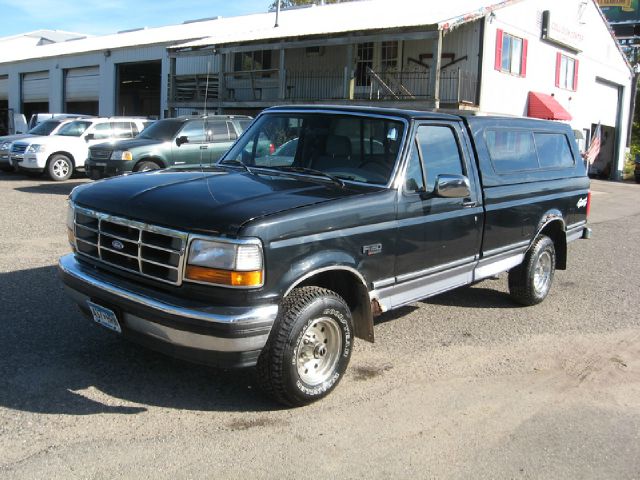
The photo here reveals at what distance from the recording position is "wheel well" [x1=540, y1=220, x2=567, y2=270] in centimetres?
675

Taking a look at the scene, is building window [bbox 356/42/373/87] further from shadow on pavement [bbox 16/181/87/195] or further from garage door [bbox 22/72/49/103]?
garage door [bbox 22/72/49/103]

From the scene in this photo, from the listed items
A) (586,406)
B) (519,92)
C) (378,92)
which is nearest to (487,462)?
(586,406)

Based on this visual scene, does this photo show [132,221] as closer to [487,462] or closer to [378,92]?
[487,462]

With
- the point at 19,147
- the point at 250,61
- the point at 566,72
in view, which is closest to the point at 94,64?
the point at 250,61

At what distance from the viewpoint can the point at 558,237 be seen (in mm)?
6934

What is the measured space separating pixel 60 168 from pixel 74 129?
1.24 metres

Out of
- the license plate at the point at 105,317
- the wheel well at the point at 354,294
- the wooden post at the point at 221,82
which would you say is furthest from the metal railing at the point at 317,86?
the license plate at the point at 105,317

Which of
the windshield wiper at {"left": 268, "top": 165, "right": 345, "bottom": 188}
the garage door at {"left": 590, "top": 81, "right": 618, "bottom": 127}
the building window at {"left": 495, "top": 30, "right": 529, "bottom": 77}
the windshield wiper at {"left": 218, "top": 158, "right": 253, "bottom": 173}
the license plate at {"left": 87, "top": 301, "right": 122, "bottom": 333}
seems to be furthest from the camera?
the garage door at {"left": 590, "top": 81, "right": 618, "bottom": 127}

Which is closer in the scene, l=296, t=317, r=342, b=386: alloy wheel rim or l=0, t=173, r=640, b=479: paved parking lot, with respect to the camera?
l=0, t=173, r=640, b=479: paved parking lot

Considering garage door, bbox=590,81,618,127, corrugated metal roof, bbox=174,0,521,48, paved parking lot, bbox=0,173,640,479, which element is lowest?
paved parking lot, bbox=0,173,640,479

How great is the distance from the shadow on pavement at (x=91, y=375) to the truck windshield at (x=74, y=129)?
12.3 metres

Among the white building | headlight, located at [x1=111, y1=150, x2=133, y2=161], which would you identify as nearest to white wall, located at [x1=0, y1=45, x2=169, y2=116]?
the white building

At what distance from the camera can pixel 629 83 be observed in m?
35.5

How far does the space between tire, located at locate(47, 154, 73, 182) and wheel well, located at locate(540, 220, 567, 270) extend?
43.0ft
